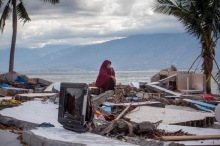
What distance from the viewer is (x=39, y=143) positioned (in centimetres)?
725

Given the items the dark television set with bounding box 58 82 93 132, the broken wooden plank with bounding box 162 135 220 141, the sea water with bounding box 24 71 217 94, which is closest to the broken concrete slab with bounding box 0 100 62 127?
the dark television set with bounding box 58 82 93 132

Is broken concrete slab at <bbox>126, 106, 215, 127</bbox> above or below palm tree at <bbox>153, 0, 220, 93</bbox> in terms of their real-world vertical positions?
below

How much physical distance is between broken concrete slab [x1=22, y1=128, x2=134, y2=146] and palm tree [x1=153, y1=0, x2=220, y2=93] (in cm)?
1576

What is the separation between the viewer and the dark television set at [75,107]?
765 cm

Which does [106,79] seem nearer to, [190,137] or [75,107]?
[75,107]

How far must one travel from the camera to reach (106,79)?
17.7 meters

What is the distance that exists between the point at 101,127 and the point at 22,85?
46.3ft

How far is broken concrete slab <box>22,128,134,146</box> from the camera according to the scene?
6.73m

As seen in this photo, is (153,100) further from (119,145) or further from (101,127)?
(119,145)

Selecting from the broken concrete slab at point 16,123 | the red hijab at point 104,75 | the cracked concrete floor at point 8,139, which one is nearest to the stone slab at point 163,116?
the broken concrete slab at point 16,123

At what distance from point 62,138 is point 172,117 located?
421 centimetres

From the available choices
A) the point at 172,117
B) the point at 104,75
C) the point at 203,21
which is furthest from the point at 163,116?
the point at 203,21

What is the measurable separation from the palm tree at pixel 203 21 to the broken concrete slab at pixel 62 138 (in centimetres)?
1576

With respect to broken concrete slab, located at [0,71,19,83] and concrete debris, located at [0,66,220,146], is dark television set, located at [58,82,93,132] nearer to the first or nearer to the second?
concrete debris, located at [0,66,220,146]
